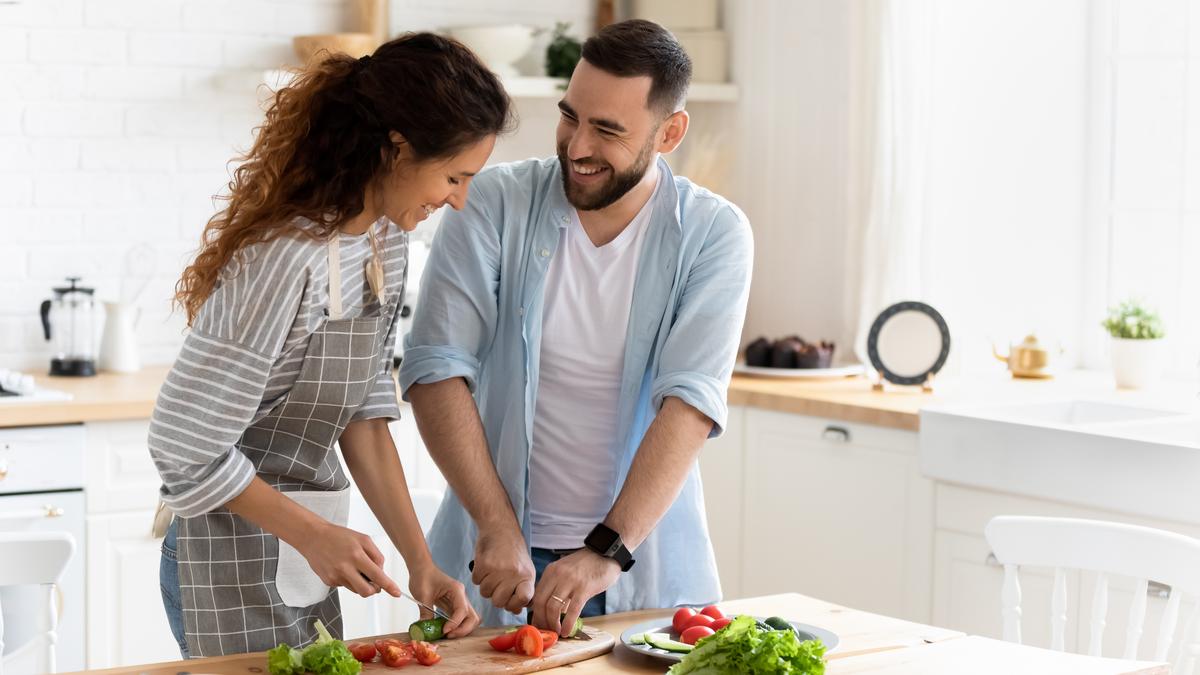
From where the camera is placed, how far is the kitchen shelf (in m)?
3.79

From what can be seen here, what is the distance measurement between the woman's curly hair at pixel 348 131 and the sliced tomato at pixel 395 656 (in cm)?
48

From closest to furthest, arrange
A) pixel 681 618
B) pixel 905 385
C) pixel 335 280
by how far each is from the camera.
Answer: pixel 335 280 → pixel 681 618 → pixel 905 385

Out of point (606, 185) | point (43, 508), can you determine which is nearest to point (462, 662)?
point (606, 185)

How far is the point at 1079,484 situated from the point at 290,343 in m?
1.77

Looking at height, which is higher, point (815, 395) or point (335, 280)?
point (335, 280)

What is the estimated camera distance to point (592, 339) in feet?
7.16

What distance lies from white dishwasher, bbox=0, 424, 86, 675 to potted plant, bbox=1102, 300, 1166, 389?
8.05 ft

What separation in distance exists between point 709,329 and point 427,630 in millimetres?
616

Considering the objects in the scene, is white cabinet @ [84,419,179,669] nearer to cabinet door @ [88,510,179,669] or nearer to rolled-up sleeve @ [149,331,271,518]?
cabinet door @ [88,510,179,669]

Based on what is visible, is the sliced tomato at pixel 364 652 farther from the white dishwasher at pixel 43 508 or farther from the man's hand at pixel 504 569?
the white dishwasher at pixel 43 508

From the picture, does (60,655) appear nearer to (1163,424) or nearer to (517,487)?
(517,487)

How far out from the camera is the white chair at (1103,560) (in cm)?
207

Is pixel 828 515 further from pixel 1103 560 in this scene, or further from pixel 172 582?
pixel 172 582

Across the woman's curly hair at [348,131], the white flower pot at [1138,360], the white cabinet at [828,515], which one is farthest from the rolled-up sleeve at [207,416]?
the white flower pot at [1138,360]
